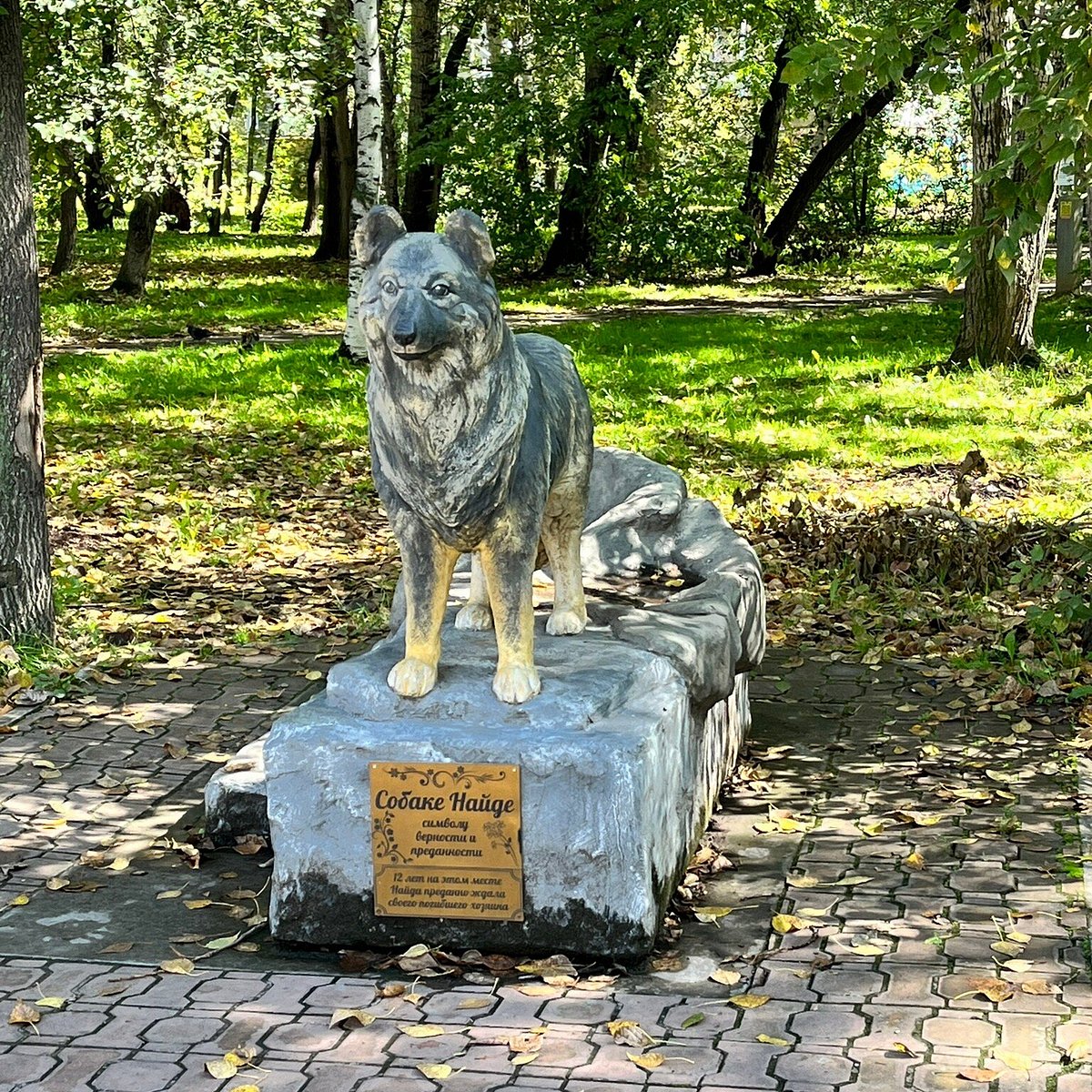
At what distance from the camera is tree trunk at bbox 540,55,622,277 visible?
74.8ft

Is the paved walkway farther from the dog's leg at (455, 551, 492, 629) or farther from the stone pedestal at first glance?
the dog's leg at (455, 551, 492, 629)

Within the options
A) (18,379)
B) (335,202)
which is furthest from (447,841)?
(335,202)

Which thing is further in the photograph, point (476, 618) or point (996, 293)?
point (996, 293)

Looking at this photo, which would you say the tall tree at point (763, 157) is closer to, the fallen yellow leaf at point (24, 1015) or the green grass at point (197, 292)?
the green grass at point (197, 292)

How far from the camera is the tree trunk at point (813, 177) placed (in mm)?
22453

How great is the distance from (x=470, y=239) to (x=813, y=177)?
2013cm

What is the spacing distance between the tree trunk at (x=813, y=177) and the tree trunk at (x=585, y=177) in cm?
305

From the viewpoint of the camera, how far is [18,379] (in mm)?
7680

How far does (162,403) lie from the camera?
1423 centimetres

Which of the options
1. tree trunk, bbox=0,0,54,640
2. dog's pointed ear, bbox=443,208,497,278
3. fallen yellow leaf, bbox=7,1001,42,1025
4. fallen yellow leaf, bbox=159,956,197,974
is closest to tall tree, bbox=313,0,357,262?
tree trunk, bbox=0,0,54,640

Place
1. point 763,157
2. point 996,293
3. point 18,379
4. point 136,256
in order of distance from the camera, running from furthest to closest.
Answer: point 763,157
point 136,256
point 996,293
point 18,379

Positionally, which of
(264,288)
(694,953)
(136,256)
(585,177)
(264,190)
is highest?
(264,190)

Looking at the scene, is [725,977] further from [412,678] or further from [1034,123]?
[1034,123]

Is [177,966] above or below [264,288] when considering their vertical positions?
below
